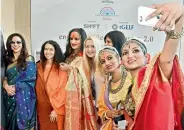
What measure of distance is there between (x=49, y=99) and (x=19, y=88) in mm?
169

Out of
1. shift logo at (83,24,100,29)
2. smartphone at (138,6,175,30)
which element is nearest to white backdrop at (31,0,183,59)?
shift logo at (83,24,100,29)

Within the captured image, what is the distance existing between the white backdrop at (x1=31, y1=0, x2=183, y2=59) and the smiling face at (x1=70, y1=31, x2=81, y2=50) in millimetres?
37

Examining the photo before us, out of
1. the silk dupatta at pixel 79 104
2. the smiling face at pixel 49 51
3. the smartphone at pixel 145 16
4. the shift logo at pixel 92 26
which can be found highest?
the shift logo at pixel 92 26

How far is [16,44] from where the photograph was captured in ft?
5.49

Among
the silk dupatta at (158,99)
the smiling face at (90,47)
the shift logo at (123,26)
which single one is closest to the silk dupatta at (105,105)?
the smiling face at (90,47)

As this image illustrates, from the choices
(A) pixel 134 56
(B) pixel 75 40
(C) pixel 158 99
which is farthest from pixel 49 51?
(C) pixel 158 99

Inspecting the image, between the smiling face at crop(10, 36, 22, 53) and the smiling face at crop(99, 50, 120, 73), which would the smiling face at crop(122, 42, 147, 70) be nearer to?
the smiling face at crop(99, 50, 120, 73)

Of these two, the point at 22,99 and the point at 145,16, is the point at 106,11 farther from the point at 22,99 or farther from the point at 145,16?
the point at 145,16

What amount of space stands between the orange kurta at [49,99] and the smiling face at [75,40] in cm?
17

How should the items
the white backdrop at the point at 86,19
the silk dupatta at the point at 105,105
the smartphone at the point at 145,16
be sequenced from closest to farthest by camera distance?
the smartphone at the point at 145,16
the silk dupatta at the point at 105,105
the white backdrop at the point at 86,19

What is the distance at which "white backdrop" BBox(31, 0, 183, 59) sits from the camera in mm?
1670

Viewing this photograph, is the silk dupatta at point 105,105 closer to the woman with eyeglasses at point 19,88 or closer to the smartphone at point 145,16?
the woman with eyeglasses at point 19,88

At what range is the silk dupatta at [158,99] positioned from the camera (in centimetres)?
101

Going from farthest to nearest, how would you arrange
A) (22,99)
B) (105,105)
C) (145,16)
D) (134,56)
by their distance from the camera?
(22,99)
(105,105)
(134,56)
(145,16)
